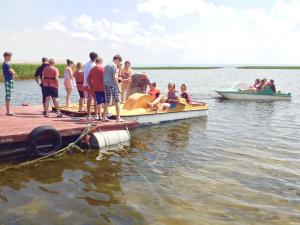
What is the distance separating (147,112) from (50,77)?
→ 4418 mm

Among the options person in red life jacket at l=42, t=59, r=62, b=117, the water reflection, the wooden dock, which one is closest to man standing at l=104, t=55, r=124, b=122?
the wooden dock

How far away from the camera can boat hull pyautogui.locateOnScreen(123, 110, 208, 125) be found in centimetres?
1338

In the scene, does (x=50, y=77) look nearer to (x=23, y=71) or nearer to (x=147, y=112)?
(x=147, y=112)

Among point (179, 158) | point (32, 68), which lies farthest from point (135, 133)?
point (32, 68)

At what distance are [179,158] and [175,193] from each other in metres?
2.61

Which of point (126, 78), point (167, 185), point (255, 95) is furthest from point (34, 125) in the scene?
point (255, 95)

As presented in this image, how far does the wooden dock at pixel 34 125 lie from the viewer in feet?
29.2

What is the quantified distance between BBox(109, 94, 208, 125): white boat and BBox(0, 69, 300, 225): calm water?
126cm

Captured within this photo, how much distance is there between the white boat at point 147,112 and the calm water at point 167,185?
1264mm

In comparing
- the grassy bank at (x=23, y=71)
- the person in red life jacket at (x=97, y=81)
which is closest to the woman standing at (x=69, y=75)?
the person in red life jacket at (x=97, y=81)

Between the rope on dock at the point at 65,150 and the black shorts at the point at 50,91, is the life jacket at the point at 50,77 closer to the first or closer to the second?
the black shorts at the point at 50,91

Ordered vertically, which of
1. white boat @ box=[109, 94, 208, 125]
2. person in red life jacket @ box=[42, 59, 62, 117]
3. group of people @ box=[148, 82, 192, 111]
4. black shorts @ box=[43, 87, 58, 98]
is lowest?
white boat @ box=[109, 94, 208, 125]

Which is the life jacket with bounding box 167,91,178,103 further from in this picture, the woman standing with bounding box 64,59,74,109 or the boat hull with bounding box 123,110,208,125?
the woman standing with bounding box 64,59,74,109

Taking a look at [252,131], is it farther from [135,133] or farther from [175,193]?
[175,193]
